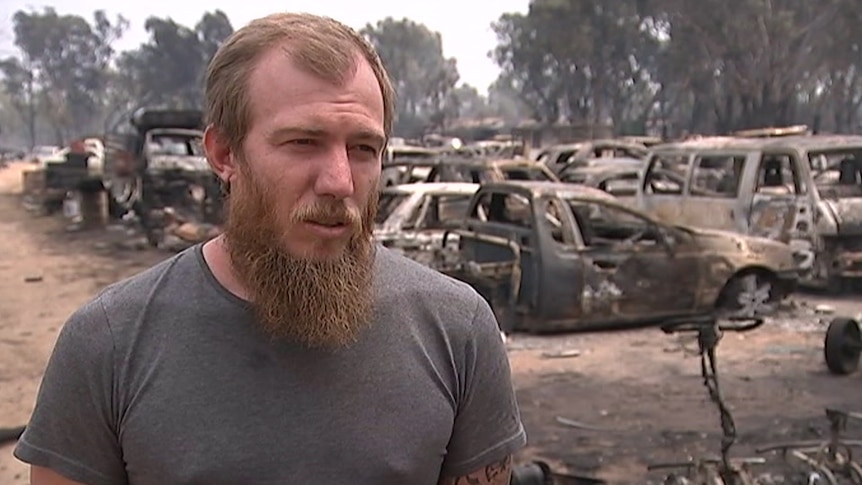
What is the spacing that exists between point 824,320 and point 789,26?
1125 inches

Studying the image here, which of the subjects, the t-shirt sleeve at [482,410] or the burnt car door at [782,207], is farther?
the burnt car door at [782,207]

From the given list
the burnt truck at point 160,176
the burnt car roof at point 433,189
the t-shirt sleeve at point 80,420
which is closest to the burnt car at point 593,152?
the burnt truck at point 160,176

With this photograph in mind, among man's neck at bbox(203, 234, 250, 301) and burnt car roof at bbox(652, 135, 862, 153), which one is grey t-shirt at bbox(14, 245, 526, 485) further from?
burnt car roof at bbox(652, 135, 862, 153)

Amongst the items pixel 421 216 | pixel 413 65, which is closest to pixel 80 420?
pixel 421 216

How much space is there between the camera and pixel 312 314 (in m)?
1.43

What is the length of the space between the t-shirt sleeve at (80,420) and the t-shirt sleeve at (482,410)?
1.78 ft

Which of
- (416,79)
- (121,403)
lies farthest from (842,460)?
(416,79)

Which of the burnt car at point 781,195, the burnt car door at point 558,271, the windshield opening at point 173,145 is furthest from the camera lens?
the windshield opening at point 173,145

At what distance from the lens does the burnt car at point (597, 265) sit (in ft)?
25.0

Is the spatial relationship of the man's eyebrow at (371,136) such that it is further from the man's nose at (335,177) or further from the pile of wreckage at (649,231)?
the pile of wreckage at (649,231)

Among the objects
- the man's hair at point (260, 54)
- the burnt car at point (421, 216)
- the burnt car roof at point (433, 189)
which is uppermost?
the man's hair at point (260, 54)

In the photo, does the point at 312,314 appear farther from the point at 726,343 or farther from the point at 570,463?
the point at 726,343

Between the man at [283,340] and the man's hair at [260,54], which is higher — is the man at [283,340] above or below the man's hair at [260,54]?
below

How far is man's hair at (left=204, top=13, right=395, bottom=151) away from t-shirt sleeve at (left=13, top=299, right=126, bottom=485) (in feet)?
1.30
